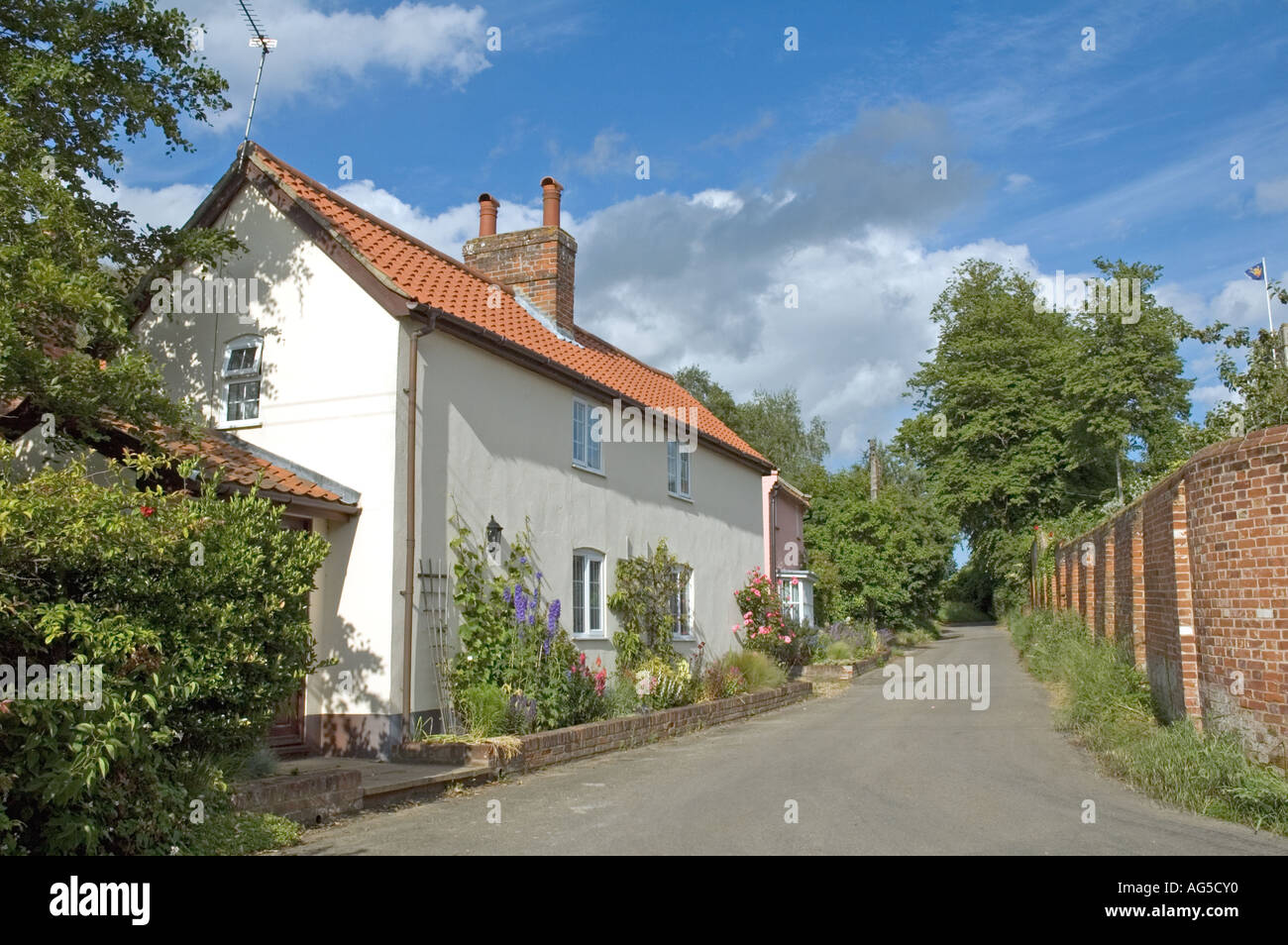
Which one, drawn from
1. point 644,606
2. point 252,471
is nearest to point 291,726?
point 252,471

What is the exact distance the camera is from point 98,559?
6.34 metres

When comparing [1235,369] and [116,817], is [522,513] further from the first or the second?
Result: [1235,369]

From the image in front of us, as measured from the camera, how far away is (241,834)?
716 cm

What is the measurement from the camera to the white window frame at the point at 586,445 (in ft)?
52.1

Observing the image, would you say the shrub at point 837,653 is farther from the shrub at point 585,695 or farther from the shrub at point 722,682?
the shrub at point 585,695

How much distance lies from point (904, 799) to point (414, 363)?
738 centimetres

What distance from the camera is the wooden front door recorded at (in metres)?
11.0

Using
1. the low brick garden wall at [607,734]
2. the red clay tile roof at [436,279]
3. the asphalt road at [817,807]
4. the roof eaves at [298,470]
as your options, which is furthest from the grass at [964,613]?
the roof eaves at [298,470]

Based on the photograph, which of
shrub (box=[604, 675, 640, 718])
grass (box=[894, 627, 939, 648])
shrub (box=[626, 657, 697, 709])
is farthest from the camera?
grass (box=[894, 627, 939, 648])

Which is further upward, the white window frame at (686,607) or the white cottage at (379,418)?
the white cottage at (379,418)

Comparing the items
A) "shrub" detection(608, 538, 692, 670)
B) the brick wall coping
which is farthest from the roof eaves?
the brick wall coping

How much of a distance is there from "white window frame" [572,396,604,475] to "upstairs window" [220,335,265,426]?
4876 mm

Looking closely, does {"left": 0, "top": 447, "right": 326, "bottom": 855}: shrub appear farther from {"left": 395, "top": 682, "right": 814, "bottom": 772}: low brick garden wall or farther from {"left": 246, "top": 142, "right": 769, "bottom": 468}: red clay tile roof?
{"left": 246, "top": 142, "right": 769, "bottom": 468}: red clay tile roof

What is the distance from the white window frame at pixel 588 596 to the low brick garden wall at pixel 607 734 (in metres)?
1.67
